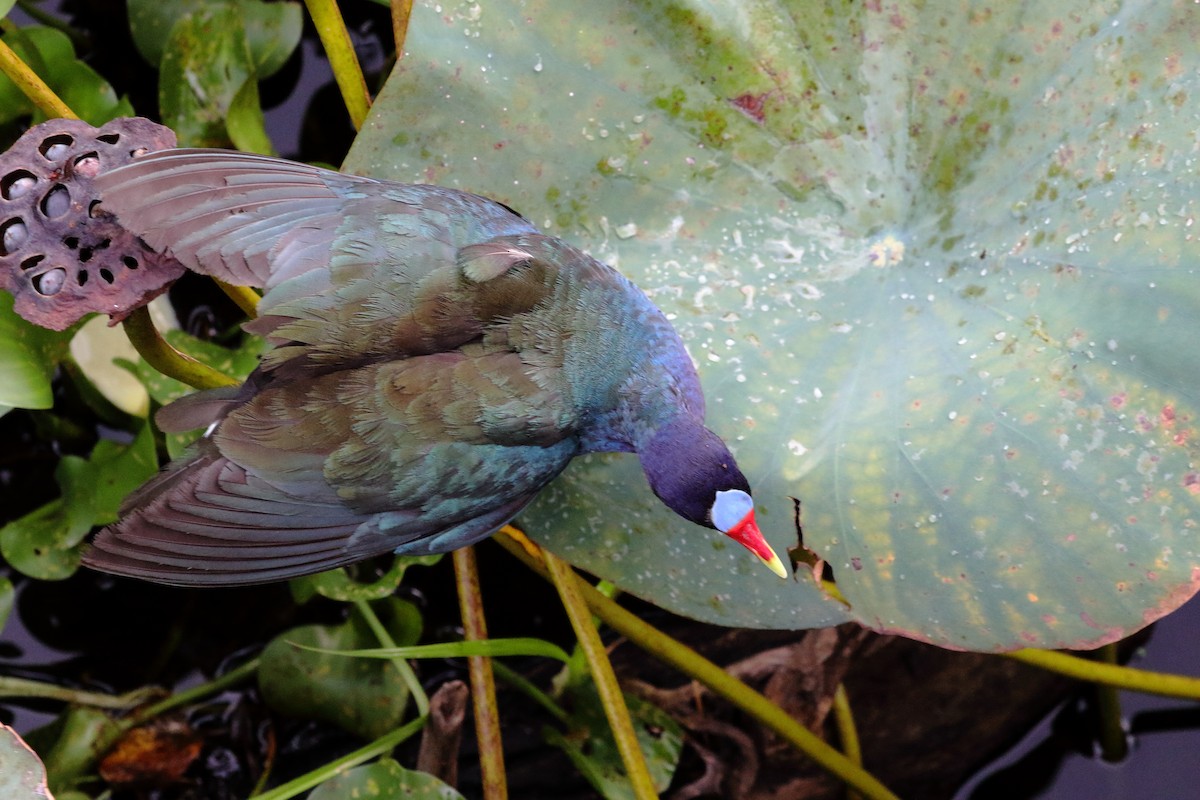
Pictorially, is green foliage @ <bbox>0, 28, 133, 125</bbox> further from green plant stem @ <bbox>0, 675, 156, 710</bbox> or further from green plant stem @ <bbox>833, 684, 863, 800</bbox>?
green plant stem @ <bbox>833, 684, 863, 800</bbox>

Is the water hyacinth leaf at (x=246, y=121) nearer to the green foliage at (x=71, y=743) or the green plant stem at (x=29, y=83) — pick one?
the green plant stem at (x=29, y=83)

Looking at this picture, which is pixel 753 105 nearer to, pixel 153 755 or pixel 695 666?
pixel 695 666

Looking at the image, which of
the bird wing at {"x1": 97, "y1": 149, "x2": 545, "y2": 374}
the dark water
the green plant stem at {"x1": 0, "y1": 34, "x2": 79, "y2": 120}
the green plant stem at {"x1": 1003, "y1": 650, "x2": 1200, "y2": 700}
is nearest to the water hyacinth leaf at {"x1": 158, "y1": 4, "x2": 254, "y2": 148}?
the green plant stem at {"x1": 0, "y1": 34, "x2": 79, "y2": 120}

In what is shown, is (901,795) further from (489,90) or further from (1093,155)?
(489,90)

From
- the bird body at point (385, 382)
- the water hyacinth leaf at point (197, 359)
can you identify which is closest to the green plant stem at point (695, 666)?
the bird body at point (385, 382)

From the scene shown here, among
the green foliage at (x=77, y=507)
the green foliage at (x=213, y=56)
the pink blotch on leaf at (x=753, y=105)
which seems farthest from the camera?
the green foliage at (x=213, y=56)

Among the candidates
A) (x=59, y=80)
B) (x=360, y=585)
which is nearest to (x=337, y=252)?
(x=360, y=585)
